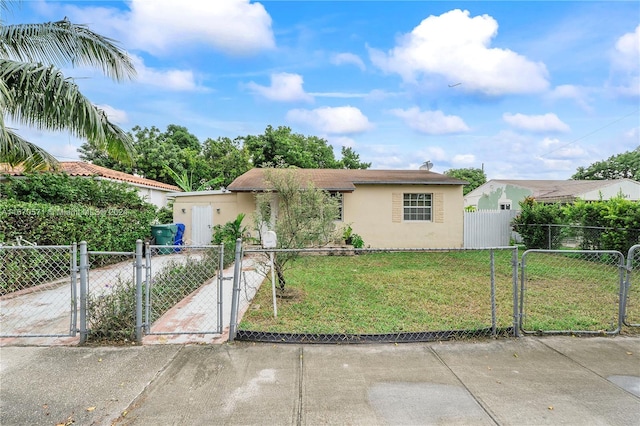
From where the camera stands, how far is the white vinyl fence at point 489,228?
14273mm

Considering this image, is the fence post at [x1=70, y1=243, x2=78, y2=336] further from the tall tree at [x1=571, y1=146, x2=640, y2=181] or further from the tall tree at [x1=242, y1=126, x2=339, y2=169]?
the tall tree at [x1=571, y1=146, x2=640, y2=181]

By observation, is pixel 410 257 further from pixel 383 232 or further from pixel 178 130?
pixel 178 130

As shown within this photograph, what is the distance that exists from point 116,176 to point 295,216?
11478 mm

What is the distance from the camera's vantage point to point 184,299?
6078 mm

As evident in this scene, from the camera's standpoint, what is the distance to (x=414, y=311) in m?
5.41

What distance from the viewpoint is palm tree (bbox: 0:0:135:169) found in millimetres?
5773

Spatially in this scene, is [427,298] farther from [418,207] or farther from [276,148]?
[276,148]

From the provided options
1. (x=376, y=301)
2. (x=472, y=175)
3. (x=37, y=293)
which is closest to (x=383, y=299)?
(x=376, y=301)


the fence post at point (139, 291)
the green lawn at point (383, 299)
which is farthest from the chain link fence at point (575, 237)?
the fence post at point (139, 291)

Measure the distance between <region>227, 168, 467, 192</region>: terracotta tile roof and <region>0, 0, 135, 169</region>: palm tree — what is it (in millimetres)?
5853

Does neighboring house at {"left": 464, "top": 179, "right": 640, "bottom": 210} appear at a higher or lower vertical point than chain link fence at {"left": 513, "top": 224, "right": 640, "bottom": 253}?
higher

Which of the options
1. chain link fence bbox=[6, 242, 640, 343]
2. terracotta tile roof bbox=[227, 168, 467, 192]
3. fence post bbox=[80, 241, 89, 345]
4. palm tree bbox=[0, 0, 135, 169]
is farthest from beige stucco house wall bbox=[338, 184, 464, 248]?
fence post bbox=[80, 241, 89, 345]

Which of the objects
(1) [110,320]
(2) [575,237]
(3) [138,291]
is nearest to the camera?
(3) [138,291]

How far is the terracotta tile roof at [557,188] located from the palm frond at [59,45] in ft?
81.1
